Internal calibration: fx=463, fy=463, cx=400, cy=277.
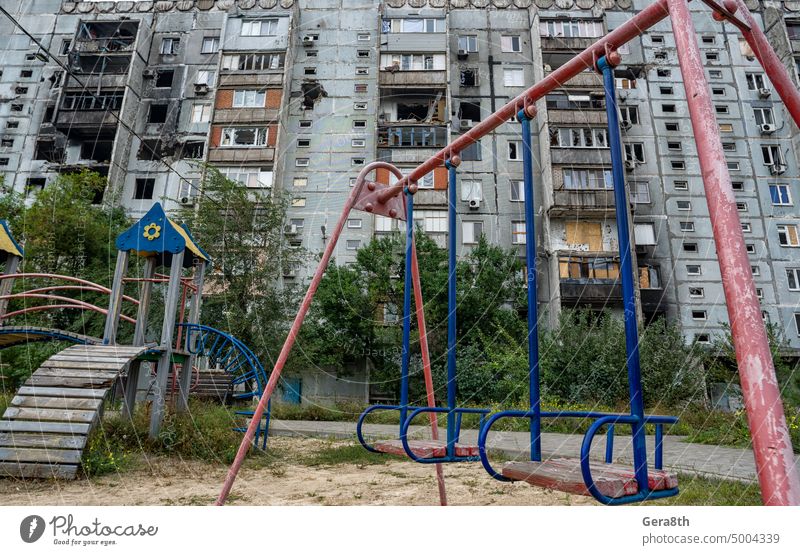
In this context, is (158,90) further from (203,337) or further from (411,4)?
(203,337)

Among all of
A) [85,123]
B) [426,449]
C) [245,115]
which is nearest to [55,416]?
[426,449]

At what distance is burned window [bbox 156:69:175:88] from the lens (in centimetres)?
1366

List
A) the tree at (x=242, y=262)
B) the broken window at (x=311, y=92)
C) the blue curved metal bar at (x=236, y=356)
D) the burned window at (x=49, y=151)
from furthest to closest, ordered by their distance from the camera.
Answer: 1. the burned window at (x=49, y=151)
2. the broken window at (x=311, y=92)
3. the tree at (x=242, y=262)
4. the blue curved metal bar at (x=236, y=356)

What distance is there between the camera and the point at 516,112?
1734mm

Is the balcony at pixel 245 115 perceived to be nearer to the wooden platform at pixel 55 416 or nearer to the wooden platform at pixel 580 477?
the wooden platform at pixel 55 416

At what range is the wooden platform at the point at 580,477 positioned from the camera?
3.21 feet

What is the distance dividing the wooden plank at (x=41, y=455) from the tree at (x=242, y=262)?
19.1 feet

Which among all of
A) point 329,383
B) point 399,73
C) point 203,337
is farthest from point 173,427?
point 399,73

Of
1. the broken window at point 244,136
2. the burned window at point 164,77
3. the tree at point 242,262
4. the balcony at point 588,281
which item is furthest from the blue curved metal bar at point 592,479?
the burned window at point 164,77

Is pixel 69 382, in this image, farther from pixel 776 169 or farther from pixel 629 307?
pixel 776 169

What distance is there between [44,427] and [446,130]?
9.92 metres

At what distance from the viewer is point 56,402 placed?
2525 mm

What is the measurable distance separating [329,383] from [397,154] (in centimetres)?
548

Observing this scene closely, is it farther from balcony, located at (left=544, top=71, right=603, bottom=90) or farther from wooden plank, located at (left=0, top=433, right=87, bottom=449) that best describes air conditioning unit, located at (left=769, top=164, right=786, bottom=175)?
wooden plank, located at (left=0, top=433, right=87, bottom=449)
